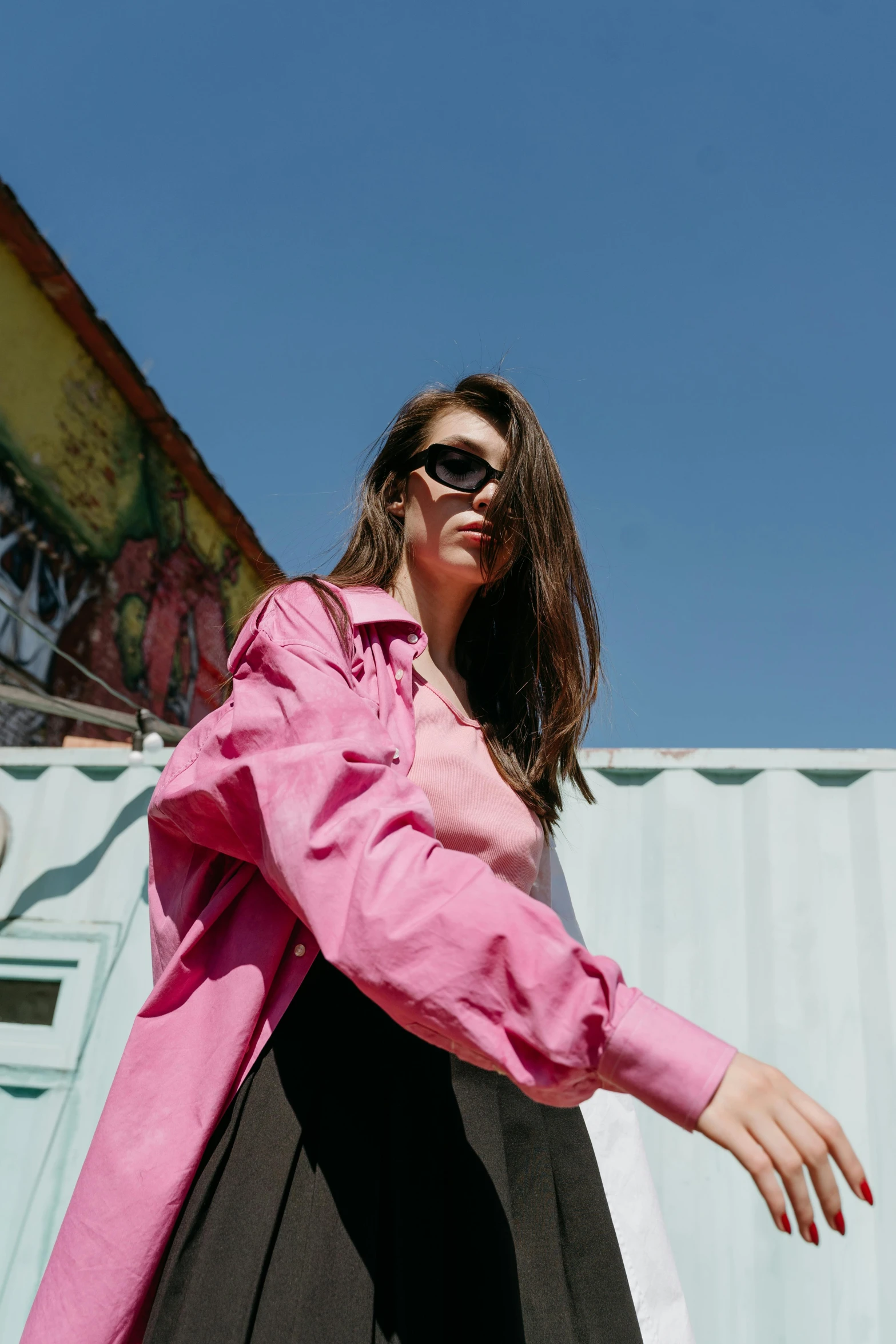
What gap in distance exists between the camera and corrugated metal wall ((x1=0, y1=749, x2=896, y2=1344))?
8.87ft

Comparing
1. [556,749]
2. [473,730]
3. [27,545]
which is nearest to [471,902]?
[473,730]

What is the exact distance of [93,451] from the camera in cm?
780

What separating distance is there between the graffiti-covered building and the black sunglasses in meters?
4.33

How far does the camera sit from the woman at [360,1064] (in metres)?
0.82

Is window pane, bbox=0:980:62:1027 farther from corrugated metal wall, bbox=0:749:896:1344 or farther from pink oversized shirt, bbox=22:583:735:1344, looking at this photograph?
pink oversized shirt, bbox=22:583:735:1344

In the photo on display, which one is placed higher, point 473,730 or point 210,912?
point 473,730

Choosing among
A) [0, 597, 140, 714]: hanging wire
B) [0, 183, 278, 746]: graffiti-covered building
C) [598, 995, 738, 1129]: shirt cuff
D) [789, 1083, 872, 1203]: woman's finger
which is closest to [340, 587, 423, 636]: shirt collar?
[598, 995, 738, 1129]: shirt cuff

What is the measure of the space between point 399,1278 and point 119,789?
2.98 m

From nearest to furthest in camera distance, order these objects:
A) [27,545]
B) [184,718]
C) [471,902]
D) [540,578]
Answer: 1. [471,902]
2. [540,578]
3. [27,545]
4. [184,718]

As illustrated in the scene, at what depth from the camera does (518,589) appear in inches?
74.0

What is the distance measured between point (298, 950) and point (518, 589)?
0.94m

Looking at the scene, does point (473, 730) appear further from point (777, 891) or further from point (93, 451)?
point (93, 451)

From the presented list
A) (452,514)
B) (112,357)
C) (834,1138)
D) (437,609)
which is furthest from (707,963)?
(112,357)

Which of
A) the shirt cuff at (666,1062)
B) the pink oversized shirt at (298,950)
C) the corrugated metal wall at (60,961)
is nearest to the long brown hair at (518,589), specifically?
the pink oversized shirt at (298,950)
